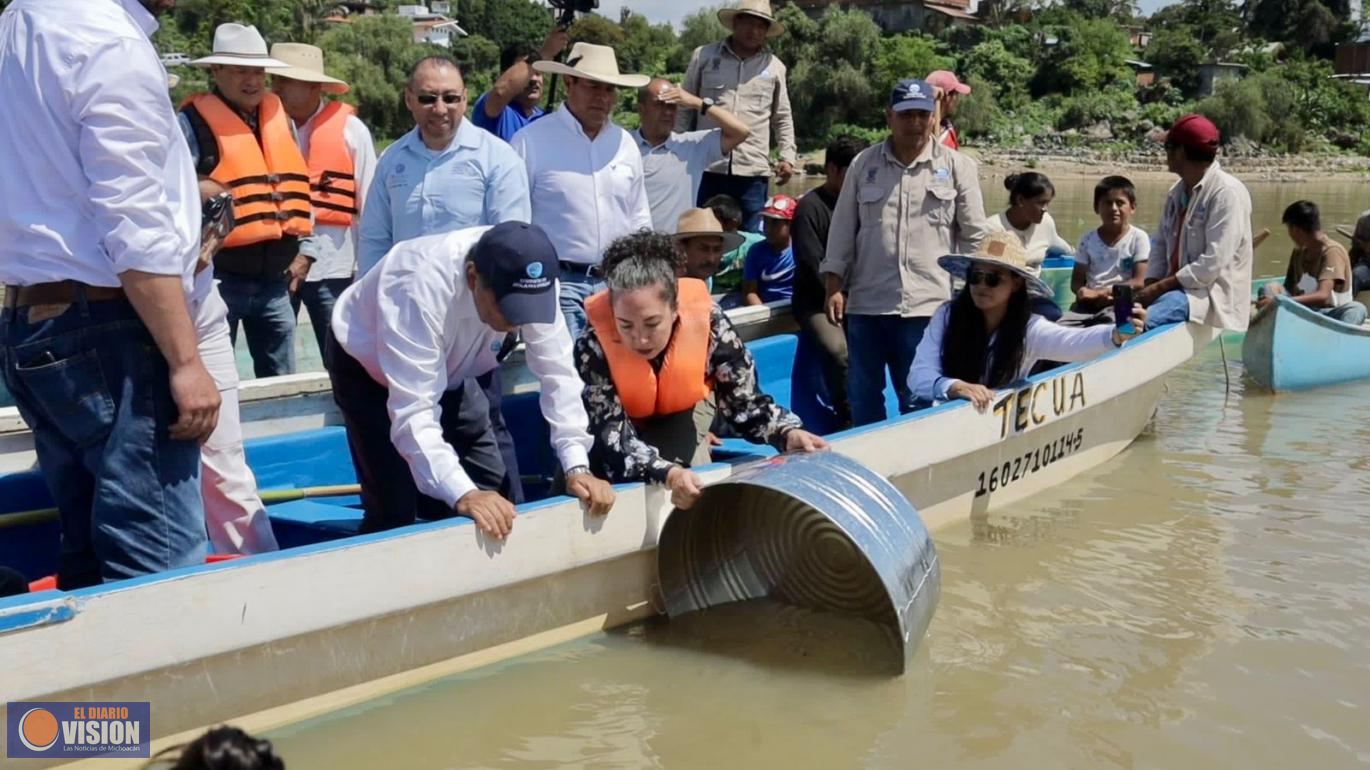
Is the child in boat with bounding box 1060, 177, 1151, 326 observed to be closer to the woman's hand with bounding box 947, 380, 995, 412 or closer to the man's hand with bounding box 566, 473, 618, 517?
the woman's hand with bounding box 947, 380, 995, 412

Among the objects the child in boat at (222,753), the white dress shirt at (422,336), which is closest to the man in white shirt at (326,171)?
the white dress shirt at (422,336)

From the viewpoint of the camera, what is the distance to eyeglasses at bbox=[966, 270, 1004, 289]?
539 centimetres

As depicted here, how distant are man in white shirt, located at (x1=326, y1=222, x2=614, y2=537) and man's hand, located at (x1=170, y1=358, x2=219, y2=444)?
703 millimetres

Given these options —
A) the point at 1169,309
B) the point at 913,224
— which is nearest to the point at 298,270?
the point at 913,224

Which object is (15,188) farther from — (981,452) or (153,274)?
(981,452)

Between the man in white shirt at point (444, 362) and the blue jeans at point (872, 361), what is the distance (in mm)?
→ 2256

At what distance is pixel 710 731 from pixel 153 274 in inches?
83.6

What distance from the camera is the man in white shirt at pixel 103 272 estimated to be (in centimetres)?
279

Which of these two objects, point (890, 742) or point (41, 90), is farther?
point (890, 742)

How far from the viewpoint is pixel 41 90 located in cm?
278

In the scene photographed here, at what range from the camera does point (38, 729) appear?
3.21 m

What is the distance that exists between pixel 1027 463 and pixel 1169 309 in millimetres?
1371

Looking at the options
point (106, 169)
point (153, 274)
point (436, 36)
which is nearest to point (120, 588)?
point (153, 274)

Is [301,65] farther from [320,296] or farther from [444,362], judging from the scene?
[444,362]
